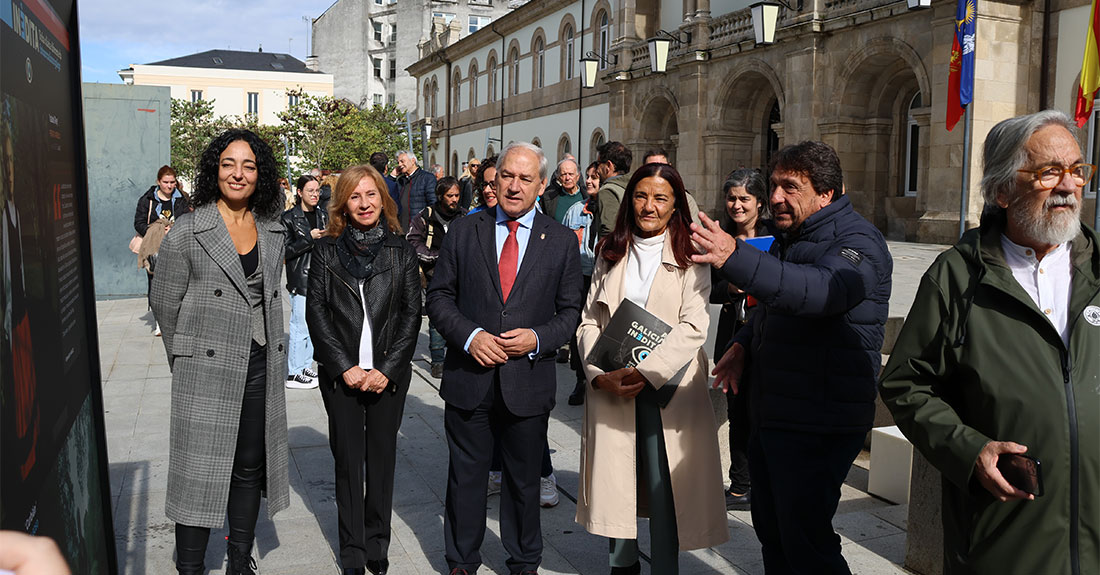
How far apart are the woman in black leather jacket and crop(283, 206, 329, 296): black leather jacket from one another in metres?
3.31

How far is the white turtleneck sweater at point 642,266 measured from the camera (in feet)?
13.2

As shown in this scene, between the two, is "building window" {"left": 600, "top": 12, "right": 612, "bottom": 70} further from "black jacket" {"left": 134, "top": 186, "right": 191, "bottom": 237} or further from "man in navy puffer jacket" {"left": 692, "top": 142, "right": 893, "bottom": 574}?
"man in navy puffer jacket" {"left": 692, "top": 142, "right": 893, "bottom": 574}

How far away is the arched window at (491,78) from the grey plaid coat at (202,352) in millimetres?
41785

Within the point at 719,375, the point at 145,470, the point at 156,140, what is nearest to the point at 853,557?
the point at 719,375

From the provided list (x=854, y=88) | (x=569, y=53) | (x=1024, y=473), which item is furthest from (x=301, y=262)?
(x=569, y=53)

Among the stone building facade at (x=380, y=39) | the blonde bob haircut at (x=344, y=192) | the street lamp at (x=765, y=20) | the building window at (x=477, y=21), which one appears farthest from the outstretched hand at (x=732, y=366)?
the building window at (x=477, y=21)

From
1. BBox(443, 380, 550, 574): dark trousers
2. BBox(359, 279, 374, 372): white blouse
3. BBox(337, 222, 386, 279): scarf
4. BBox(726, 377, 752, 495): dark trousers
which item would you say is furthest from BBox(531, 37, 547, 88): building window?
BBox(443, 380, 550, 574): dark trousers

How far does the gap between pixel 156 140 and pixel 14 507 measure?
16841mm

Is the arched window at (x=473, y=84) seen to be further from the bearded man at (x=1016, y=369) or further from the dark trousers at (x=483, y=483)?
the bearded man at (x=1016, y=369)

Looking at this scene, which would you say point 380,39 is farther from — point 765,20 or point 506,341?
point 506,341

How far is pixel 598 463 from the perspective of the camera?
13.4 feet

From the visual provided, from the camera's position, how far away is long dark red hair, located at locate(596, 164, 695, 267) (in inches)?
157

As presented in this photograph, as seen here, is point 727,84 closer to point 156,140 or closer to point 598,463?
point 156,140

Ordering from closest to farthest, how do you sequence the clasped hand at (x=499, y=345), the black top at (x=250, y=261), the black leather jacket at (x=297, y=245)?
the black top at (x=250, y=261), the clasped hand at (x=499, y=345), the black leather jacket at (x=297, y=245)
